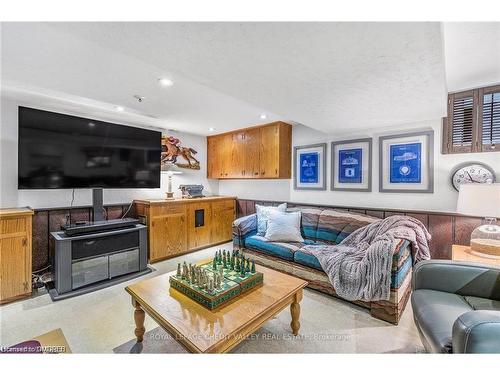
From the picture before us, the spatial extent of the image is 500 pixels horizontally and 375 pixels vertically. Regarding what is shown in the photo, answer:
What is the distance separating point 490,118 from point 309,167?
1.96m

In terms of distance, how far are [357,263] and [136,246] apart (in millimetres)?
2625

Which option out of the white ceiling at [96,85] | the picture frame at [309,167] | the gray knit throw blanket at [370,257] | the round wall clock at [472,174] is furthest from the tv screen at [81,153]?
the round wall clock at [472,174]

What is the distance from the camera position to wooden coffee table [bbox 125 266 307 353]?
1.13 m

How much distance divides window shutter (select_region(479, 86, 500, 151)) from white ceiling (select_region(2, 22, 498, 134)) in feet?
1.04

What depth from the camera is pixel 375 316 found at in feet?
6.34

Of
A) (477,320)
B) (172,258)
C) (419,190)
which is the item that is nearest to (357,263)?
(477,320)

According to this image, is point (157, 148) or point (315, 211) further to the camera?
point (157, 148)

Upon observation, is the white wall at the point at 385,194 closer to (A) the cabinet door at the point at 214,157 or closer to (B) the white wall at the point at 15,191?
(A) the cabinet door at the point at 214,157

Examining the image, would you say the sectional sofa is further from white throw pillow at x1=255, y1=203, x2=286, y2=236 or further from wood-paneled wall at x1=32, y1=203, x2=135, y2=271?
wood-paneled wall at x1=32, y1=203, x2=135, y2=271

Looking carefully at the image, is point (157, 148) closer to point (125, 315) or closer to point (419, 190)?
point (125, 315)

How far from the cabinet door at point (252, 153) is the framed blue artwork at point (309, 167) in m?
0.73

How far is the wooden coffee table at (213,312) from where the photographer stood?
113cm

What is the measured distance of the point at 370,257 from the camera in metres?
1.95

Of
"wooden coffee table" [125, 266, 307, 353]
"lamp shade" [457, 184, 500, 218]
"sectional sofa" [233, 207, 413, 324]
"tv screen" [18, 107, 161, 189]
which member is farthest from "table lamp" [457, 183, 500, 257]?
"tv screen" [18, 107, 161, 189]
